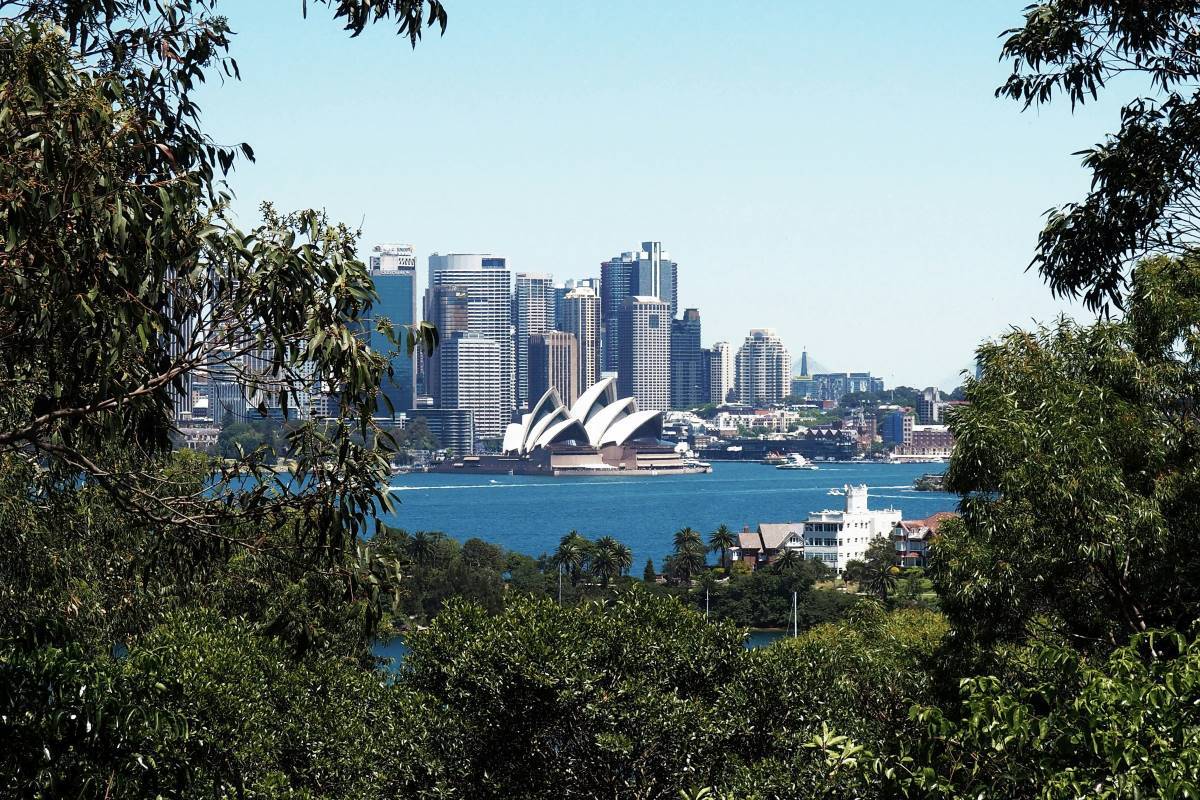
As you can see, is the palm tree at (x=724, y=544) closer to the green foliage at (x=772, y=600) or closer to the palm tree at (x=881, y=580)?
the palm tree at (x=881, y=580)

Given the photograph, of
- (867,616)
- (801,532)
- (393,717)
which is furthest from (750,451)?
(393,717)

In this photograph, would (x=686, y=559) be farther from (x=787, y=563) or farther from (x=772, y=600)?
(x=772, y=600)

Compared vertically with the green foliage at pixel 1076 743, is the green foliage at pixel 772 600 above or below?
below

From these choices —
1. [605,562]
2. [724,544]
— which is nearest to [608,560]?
[605,562]

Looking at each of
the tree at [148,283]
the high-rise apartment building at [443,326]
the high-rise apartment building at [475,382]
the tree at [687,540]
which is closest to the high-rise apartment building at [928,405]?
the high-rise apartment building at [475,382]

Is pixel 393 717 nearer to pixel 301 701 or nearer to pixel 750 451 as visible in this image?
pixel 301 701

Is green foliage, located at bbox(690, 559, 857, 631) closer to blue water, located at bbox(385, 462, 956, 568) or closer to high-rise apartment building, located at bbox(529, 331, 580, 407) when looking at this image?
blue water, located at bbox(385, 462, 956, 568)
